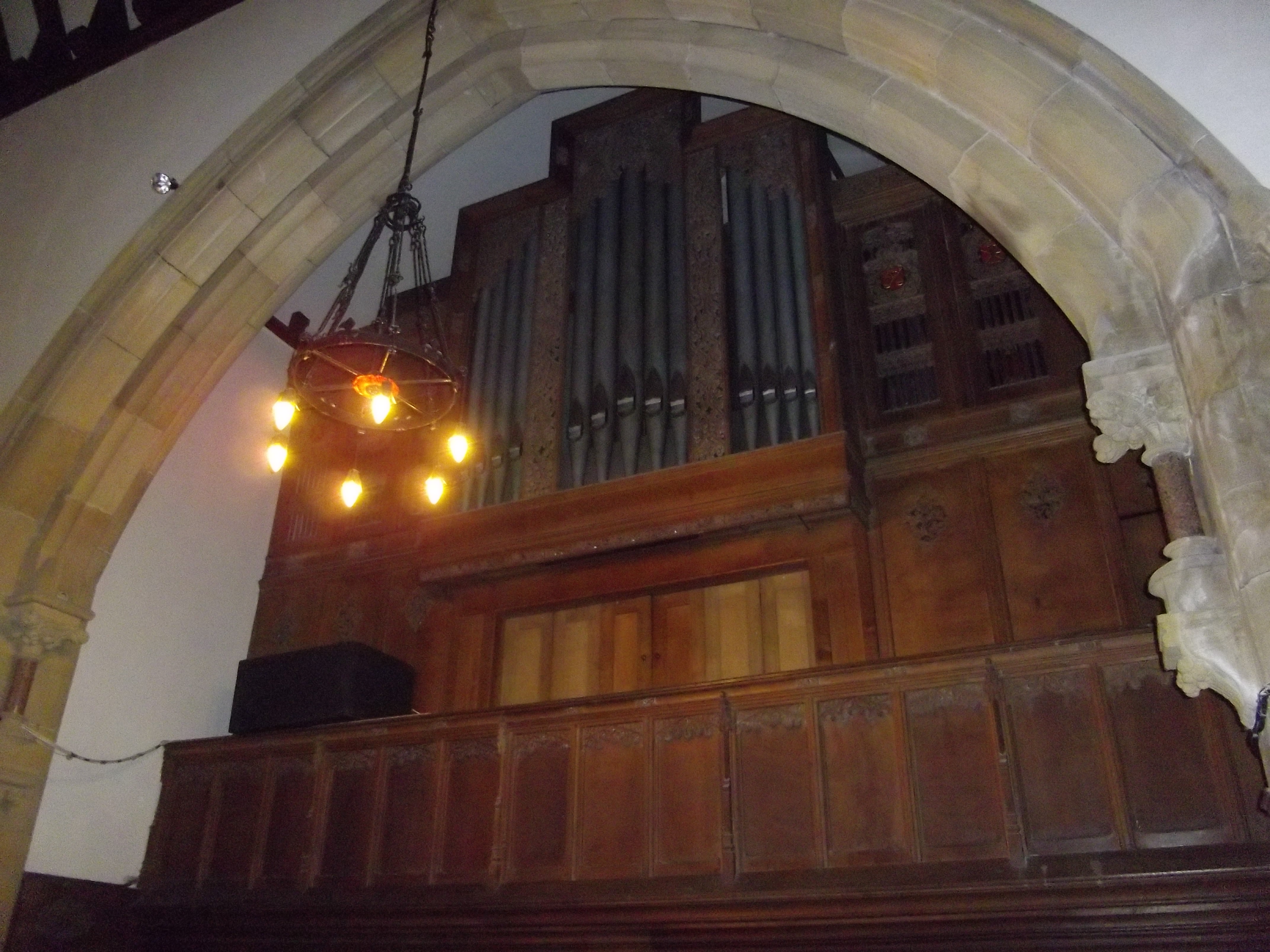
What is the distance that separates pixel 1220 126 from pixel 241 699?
562cm

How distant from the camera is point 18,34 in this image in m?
7.07

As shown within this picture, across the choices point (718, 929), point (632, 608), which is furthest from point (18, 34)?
point (718, 929)

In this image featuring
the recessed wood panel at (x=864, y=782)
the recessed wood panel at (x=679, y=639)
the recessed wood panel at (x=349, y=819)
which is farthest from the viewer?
the recessed wood panel at (x=679, y=639)

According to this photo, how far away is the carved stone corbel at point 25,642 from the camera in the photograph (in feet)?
18.0

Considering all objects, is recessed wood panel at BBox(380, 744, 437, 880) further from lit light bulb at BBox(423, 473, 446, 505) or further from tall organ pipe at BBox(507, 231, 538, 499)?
tall organ pipe at BBox(507, 231, 538, 499)

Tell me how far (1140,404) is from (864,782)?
2.01 metres

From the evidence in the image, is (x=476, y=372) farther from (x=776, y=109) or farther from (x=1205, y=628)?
(x=1205, y=628)

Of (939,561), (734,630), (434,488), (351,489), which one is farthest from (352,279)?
(939,561)

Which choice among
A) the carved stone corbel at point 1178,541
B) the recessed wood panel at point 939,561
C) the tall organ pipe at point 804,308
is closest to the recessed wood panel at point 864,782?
the recessed wood panel at point 939,561

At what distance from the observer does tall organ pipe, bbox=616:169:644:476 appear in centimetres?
642

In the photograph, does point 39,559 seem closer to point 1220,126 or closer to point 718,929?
point 718,929

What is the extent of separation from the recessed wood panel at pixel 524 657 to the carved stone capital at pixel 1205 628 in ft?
12.4

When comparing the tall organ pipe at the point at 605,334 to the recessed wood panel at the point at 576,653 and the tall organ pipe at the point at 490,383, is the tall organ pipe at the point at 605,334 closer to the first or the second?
the tall organ pipe at the point at 490,383

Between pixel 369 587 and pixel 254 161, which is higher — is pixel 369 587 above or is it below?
below
